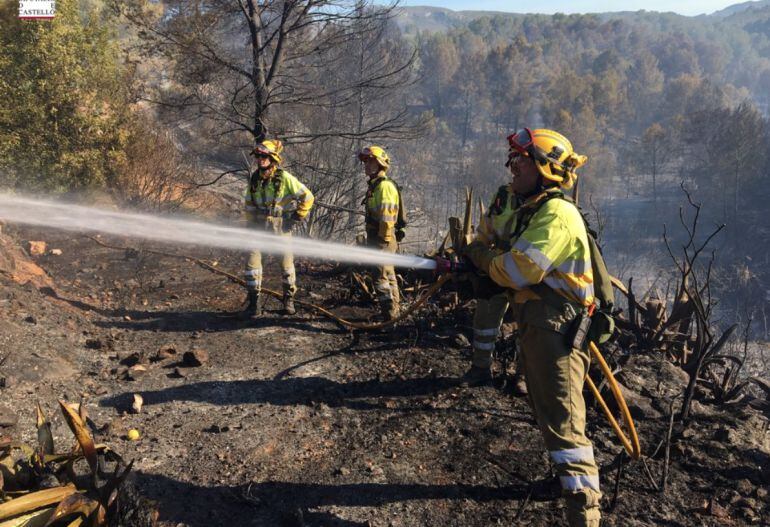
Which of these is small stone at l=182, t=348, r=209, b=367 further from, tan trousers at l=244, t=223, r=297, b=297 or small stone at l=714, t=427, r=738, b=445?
small stone at l=714, t=427, r=738, b=445

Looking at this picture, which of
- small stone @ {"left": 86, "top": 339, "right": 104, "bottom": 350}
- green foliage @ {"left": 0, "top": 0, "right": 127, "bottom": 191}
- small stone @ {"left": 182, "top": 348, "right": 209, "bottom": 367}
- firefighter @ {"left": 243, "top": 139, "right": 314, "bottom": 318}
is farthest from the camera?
green foliage @ {"left": 0, "top": 0, "right": 127, "bottom": 191}

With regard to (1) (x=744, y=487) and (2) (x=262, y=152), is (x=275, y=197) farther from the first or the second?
(1) (x=744, y=487)

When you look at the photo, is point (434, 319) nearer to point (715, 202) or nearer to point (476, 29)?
point (715, 202)

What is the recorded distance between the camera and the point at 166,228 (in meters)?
9.21

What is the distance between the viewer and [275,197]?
6602 millimetres

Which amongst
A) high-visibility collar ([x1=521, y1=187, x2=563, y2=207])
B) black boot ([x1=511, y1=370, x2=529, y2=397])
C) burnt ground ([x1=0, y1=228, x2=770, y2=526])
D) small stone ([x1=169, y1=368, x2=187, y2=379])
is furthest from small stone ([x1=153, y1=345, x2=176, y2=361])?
high-visibility collar ([x1=521, y1=187, x2=563, y2=207])

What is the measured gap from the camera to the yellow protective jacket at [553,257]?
3.04m

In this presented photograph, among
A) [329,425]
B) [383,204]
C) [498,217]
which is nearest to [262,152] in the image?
[383,204]

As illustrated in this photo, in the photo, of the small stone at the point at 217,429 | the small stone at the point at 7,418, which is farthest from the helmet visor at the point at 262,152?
the small stone at the point at 7,418

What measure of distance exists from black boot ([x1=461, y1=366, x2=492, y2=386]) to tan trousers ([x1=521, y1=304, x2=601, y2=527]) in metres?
1.87

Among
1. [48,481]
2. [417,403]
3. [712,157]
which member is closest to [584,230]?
[417,403]

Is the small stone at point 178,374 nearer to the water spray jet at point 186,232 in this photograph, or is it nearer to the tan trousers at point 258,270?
the tan trousers at point 258,270

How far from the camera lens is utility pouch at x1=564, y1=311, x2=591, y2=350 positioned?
3.12 meters

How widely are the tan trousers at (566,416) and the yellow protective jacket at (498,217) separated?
55.4 inches
